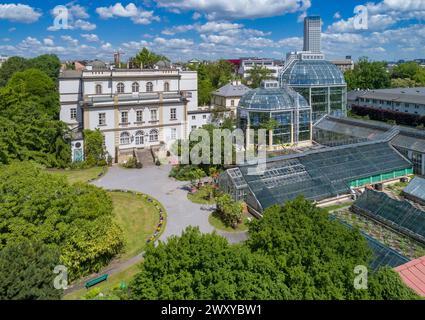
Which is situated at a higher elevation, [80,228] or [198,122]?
[198,122]

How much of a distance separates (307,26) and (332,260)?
79.0m

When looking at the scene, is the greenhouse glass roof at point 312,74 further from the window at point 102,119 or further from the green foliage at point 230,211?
the green foliage at point 230,211

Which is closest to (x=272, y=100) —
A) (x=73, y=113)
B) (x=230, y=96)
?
(x=230, y=96)

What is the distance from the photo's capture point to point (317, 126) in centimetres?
5041

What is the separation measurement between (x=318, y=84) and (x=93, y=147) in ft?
111

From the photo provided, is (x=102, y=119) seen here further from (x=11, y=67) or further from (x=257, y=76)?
(x=11, y=67)

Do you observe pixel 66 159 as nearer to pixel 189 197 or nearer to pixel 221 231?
pixel 189 197

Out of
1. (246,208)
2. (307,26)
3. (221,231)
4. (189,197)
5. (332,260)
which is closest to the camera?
(332,260)

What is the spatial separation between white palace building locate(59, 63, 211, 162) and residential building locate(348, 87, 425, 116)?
3775cm

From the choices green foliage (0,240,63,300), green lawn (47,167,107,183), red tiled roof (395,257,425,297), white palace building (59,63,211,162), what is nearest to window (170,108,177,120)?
white palace building (59,63,211,162)

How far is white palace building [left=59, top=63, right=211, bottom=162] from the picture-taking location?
42781 mm

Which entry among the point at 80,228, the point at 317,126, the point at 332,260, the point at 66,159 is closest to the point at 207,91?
the point at 317,126

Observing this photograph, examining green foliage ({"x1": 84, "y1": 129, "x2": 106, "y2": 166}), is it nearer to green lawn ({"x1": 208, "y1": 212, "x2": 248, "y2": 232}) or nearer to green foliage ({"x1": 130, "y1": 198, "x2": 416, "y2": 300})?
green lawn ({"x1": 208, "y1": 212, "x2": 248, "y2": 232})
